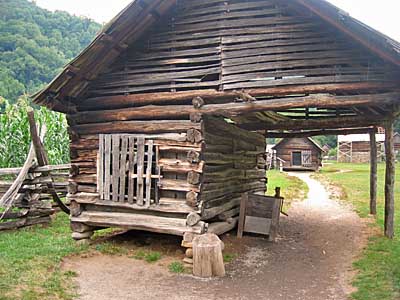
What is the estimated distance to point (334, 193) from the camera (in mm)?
21906

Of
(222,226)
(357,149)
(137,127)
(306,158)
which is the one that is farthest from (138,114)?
(357,149)

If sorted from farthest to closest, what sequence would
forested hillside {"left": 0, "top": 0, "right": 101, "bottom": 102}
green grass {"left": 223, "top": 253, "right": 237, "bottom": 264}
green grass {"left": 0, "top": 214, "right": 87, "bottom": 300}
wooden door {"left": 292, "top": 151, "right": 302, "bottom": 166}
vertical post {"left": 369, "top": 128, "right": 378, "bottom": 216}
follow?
1. wooden door {"left": 292, "top": 151, "right": 302, "bottom": 166}
2. forested hillside {"left": 0, "top": 0, "right": 101, "bottom": 102}
3. vertical post {"left": 369, "top": 128, "right": 378, "bottom": 216}
4. green grass {"left": 223, "top": 253, "right": 237, "bottom": 264}
5. green grass {"left": 0, "top": 214, "right": 87, "bottom": 300}

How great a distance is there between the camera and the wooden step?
8641 millimetres

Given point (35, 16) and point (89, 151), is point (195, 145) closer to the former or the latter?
point (89, 151)

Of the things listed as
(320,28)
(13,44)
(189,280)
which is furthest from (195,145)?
(13,44)

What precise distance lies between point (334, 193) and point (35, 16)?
38.2 metres

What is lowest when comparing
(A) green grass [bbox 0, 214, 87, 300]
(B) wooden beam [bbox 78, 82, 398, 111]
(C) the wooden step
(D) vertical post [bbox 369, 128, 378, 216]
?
(A) green grass [bbox 0, 214, 87, 300]

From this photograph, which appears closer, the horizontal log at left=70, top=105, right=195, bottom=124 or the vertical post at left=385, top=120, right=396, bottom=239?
the horizontal log at left=70, top=105, right=195, bottom=124

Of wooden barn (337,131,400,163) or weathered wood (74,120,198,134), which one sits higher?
wooden barn (337,131,400,163)

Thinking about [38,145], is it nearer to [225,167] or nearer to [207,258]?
[225,167]

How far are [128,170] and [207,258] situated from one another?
286 cm

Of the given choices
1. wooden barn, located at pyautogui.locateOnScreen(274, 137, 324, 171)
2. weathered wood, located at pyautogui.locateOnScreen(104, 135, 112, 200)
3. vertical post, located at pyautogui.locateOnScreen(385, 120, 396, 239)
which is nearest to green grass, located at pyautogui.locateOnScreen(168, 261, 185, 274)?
weathered wood, located at pyautogui.locateOnScreen(104, 135, 112, 200)

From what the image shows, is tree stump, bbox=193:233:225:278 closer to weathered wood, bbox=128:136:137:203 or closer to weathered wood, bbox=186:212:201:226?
weathered wood, bbox=186:212:201:226

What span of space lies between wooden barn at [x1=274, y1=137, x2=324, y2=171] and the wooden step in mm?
36221
